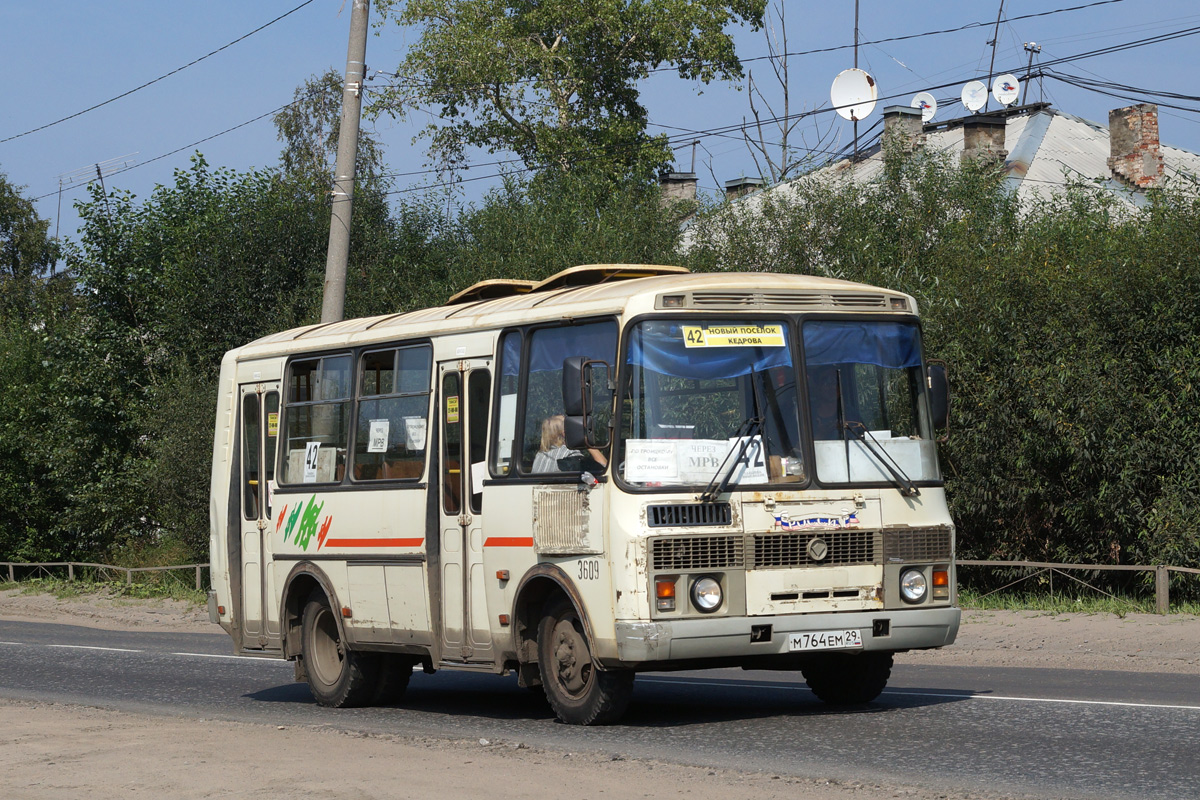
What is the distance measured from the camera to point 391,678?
1248cm

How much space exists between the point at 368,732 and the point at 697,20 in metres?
35.9

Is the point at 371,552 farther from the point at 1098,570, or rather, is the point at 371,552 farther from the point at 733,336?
the point at 1098,570

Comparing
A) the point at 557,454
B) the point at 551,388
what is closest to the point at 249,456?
the point at 551,388

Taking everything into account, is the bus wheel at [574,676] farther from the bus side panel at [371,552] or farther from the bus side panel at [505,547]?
the bus side panel at [371,552]

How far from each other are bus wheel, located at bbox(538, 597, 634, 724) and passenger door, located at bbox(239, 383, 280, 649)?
3.80m

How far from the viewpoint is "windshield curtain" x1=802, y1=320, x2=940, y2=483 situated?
9.81 m

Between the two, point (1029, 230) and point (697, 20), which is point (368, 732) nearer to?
point (1029, 230)

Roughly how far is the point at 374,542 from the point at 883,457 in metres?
3.98

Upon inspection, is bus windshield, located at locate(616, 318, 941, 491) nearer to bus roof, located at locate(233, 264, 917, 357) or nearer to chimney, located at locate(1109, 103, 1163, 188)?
bus roof, located at locate(233, 264, 917, 357)

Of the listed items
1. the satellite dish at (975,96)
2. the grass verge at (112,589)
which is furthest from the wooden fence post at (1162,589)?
the satellite dish at (975,96)

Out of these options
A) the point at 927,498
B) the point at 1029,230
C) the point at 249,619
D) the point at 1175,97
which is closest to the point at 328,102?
the point at 1175,97

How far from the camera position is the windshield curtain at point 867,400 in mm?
9812

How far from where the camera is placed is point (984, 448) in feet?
63.0

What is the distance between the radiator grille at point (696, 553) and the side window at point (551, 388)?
0.81m
